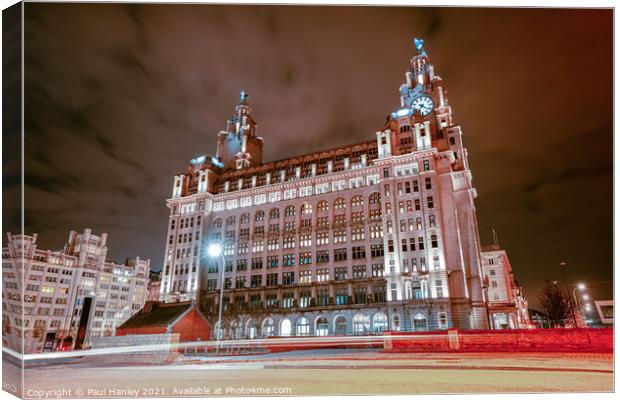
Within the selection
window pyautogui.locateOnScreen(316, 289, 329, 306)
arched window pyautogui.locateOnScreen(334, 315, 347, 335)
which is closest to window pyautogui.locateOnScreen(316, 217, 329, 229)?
window pyautogui.locateOnScreen(316, 289, 329, 306)

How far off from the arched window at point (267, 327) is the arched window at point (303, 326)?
243 inches

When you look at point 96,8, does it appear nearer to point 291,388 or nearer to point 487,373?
point 291,388

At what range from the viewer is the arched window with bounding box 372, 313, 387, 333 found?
218 feet

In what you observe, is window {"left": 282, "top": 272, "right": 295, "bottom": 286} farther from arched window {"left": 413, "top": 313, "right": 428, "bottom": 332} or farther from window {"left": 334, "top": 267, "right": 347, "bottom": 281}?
arched window {"left": 413, "top": 313, "right": 428, "bottom": 332}

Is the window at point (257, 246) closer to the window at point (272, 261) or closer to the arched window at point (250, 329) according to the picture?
the window at point (272, 261)

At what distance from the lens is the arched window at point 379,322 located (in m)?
66.3

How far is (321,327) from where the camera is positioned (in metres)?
71.7

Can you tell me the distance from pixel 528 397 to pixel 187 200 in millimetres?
88321

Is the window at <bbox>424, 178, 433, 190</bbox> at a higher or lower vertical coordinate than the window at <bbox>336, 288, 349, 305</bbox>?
higher

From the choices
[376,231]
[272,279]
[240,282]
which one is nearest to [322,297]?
[272,279]

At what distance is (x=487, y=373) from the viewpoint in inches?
728

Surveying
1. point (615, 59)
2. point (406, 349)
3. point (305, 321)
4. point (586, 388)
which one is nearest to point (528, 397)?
point (586, 388)

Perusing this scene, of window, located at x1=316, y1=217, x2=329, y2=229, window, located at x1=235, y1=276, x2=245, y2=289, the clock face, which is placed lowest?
window, located at x1=235, y1=276, x2=245, y2=289

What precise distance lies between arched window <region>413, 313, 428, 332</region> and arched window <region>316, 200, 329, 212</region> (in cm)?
2766
